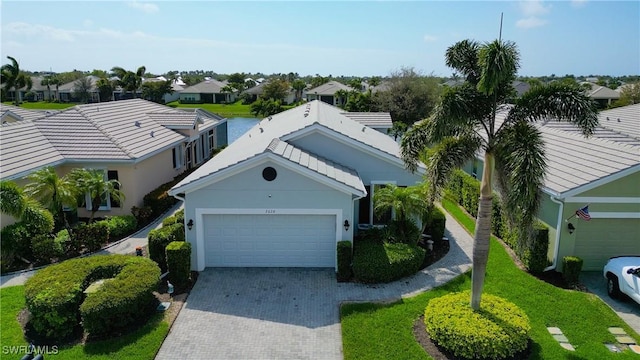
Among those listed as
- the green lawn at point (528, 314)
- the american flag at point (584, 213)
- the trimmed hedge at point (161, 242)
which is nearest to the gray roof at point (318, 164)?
the green lawn at point (528, 314)

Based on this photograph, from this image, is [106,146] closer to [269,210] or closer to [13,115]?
[269,210]

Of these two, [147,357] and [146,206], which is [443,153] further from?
[146,206]

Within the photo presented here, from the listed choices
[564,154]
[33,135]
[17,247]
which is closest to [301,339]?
[17,247]

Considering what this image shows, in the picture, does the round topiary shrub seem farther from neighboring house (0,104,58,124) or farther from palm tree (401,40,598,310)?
neighboring house (0,104,58,124)

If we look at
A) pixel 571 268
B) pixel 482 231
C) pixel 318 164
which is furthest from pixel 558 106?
pixel 318 164

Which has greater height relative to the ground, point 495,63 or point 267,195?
point 495,63

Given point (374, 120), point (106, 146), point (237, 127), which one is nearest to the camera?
point (106, 146)

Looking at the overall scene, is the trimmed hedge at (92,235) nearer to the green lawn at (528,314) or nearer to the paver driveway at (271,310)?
the paver driveway at (271,310)
